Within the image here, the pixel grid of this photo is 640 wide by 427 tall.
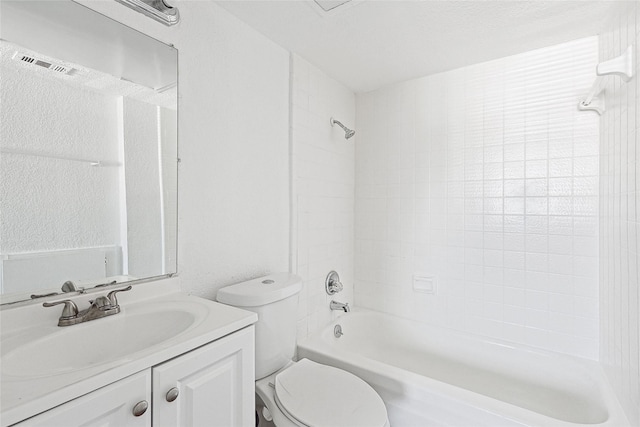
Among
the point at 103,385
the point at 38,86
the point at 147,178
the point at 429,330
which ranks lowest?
the point at 429,330

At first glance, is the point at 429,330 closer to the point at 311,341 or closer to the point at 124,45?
the point at 311,341

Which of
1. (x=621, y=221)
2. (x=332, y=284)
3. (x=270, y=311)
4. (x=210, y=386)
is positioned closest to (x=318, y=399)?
(x=270, y=311)

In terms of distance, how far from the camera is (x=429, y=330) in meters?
2.15

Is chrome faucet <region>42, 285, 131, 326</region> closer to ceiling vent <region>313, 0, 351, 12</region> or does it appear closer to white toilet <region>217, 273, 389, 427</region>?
white toilet <region>217, 273, 389, 427</region>

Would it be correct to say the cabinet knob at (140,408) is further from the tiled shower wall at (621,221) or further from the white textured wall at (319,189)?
the tiled shower wall at (621,221)

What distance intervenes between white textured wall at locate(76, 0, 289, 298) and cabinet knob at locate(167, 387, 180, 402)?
0.57 metres

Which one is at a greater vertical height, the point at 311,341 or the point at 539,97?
the point at 539,97

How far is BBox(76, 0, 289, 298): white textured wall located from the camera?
4.33 ft

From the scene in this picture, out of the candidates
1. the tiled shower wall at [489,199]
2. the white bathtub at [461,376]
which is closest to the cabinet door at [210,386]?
the white bathtub at [461,376]

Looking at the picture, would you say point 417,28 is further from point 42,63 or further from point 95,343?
point 95,343

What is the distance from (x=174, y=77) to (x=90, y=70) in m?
0.29

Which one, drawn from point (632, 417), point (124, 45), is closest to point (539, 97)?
point (632, 417)

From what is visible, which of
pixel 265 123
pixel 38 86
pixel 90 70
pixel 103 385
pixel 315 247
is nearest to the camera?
pixel 103 385

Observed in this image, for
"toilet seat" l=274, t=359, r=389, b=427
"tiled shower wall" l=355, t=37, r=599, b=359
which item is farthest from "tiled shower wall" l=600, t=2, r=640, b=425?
"toilet seat" l=274, t=359, r=389, b=427
